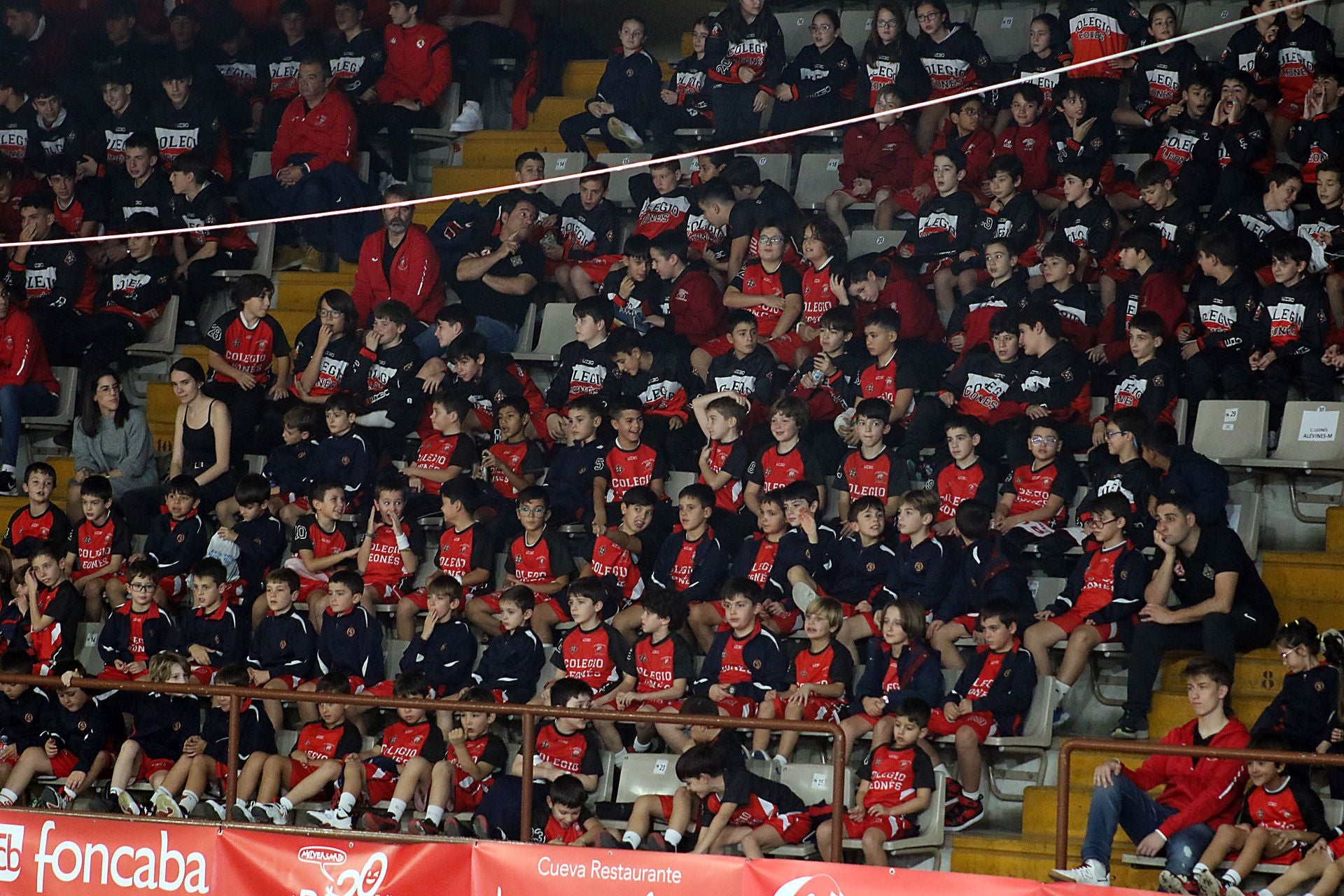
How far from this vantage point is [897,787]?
757cm

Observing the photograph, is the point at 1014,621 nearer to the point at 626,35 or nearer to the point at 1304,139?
the point at 1304,139

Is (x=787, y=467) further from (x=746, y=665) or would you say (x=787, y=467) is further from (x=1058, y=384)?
(x=1058, y=384)

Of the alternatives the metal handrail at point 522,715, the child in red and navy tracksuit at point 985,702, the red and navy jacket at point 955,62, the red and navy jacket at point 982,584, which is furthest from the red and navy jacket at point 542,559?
the red and navy jacket at point 955,62

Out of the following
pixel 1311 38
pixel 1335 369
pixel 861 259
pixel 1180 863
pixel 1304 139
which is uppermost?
pixel 1311 38

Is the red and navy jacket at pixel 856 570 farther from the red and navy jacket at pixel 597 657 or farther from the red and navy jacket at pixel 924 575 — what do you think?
the red and navy jacket at pixel 597 657

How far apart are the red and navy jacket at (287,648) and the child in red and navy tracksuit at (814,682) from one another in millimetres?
2446

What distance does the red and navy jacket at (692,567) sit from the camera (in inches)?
346

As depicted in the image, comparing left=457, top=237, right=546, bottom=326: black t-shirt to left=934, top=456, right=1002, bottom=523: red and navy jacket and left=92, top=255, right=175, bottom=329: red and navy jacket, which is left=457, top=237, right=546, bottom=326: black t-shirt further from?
left=934, top=456, right=1002, bottom=523: red and navy jacket

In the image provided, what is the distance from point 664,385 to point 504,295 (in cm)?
141

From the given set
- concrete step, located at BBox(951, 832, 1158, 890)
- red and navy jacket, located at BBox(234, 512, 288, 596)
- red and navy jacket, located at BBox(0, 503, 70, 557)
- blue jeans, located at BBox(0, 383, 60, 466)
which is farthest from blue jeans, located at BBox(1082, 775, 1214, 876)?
blue jeans, located at BBox(0, 383, 60, 466)

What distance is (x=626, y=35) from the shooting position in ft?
38.7

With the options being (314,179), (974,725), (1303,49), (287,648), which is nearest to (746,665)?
(974,725)

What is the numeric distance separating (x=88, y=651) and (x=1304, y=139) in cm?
747

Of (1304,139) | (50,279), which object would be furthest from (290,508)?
(1304,139)
